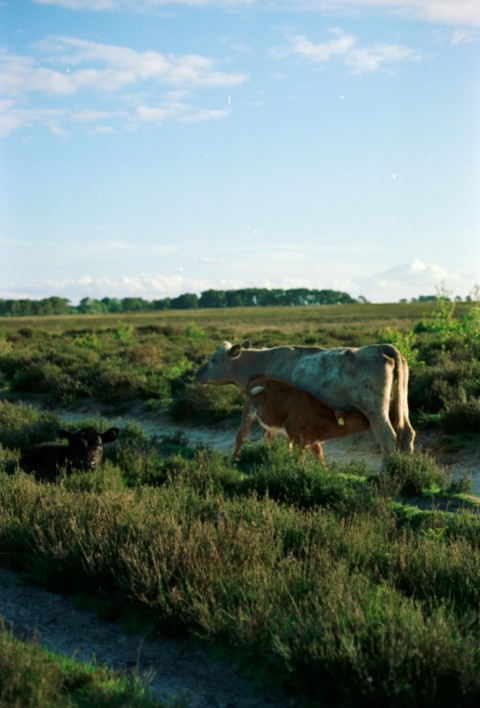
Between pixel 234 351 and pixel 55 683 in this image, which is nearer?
pixel 55 683

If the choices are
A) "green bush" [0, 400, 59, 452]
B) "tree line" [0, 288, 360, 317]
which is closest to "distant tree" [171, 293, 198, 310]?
"tree line" [0, 288, 360, 317]

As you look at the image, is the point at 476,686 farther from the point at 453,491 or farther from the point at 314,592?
the point at 453,491

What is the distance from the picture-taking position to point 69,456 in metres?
10.3

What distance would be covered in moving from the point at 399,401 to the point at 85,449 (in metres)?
4.47

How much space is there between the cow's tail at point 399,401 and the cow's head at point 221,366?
2945 mm

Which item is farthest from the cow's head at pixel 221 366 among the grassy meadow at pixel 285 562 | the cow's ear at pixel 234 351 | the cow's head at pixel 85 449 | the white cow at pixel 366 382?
the cow's head at pixel 85 449

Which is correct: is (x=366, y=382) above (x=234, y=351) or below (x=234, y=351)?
below

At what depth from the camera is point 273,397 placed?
11547mm

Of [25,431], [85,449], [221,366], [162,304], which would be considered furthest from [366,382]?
[162,304]

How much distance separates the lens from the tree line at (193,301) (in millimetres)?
134375

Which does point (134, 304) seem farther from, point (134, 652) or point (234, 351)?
point (134, 652)

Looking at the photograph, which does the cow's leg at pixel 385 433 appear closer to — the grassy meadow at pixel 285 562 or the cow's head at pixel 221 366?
the grassy meadow at pixel 285 562

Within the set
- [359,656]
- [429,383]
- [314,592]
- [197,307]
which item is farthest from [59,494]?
[197,307]

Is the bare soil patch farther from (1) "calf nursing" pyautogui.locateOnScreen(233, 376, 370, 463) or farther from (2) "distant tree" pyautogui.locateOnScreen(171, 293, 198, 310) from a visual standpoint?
(2) "distant tree" pyautogui.locateOnScreen(171, 293, 198, 310)
